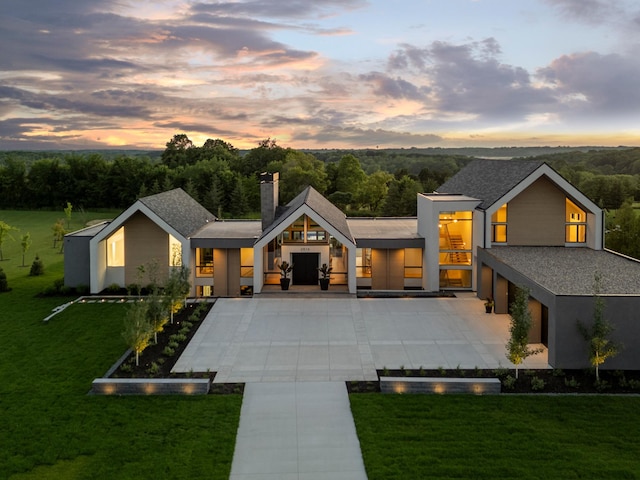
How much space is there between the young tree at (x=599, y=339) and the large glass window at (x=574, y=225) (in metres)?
9.81

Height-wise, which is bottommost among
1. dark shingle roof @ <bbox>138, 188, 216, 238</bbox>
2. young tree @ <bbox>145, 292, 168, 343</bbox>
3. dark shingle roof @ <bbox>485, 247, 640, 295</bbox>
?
young tree @ <bbox>145, 292, 168, 343</bbox>

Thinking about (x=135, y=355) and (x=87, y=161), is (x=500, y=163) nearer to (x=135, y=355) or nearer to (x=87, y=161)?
(x=135, y=355)

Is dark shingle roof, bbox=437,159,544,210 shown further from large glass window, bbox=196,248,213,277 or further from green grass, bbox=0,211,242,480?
green grass, bbox=0,211,242,480

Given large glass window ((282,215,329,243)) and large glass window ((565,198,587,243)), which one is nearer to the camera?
large glass window ((565,198,587,243))

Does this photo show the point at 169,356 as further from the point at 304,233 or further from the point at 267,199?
the point at 267,199

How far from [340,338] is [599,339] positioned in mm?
7873

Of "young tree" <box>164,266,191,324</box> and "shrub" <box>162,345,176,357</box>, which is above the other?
"young tree" <box>164,266,191,324</box>

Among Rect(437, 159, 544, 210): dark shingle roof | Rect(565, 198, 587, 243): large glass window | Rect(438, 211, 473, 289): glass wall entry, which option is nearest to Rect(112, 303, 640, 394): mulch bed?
Rect(565, 198, 587, 243): large glass window

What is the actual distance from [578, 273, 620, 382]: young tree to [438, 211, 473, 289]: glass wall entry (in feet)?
33.7

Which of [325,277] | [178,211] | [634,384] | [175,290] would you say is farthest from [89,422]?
[178,211]

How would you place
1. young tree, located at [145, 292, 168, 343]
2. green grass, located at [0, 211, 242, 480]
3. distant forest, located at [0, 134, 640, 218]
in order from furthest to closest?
distant forest, located at [0, 134, 640, 218]
young tree, located at [145, 292, 168, 343]
green grass, located at [0, 211, 242, 480]

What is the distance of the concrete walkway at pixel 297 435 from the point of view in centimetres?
1012

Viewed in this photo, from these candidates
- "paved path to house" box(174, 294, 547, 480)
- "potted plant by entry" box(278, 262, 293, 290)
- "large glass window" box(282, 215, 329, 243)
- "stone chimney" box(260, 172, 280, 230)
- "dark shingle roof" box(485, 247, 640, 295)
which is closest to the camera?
"paved path to house" box(174, 294, 547, 480)

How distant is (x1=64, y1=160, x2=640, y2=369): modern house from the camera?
22.9m
